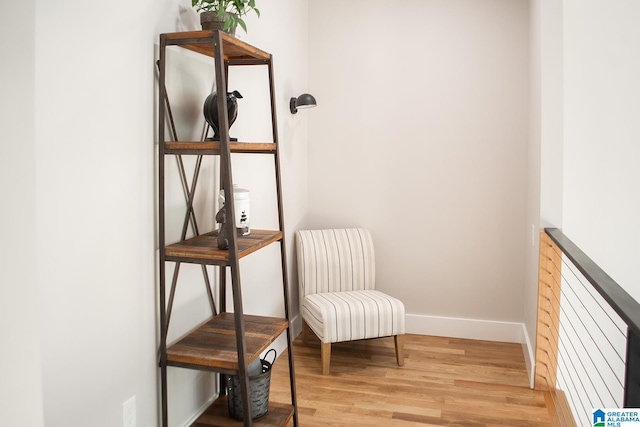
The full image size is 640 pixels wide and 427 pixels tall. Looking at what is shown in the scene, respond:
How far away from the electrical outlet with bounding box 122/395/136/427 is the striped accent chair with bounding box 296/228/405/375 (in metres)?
1.46

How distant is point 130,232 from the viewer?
1.91 metres

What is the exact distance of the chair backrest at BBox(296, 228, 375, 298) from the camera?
3.71 metres

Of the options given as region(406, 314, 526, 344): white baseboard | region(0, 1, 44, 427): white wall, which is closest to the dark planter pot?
region(0, 1, 44, 427): white wall

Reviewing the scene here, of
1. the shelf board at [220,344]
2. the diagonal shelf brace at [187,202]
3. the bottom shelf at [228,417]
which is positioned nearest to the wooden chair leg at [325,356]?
the bottom shelf at [228,417]

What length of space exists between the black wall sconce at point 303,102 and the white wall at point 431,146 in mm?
444

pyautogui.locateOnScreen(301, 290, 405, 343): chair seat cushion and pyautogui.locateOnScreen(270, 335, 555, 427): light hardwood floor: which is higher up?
pyautogui.locateOnScreen(301, 290, 405, 343): chair seat cushion

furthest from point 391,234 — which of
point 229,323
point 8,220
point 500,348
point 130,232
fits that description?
point 8,220

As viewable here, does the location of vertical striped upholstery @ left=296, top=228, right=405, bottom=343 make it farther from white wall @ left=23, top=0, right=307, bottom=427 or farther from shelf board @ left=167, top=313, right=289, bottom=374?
white wall @ left=23, top=0, right=307, bottom=427

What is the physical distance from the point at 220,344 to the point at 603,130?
2596 millimetres

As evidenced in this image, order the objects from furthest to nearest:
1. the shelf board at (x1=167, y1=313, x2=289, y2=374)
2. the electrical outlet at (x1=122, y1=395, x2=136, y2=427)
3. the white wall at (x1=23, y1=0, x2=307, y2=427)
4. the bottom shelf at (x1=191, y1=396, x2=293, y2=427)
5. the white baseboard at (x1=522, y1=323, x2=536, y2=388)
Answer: the white baseboard at (x1=522, y1=323, x2=536, y2=388)
the bottom shelf at (x1=191, y1=396, x2=293, y2=427)
the shelf board at (x1=167, y1=313, x2=289, y2=374)
the electrical outlet at (x1=122, y1=395, x2=136, y2=427)
the white wall at (x1=23, y1=0, x2=307, y2=427)

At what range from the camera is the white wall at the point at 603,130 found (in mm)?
3283

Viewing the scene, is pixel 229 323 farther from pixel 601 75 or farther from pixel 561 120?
pixel 601 75

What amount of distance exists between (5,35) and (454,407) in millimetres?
2592

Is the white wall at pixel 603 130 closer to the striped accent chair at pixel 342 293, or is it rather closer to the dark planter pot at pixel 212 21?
the striped accent chair at pixel 342 293
